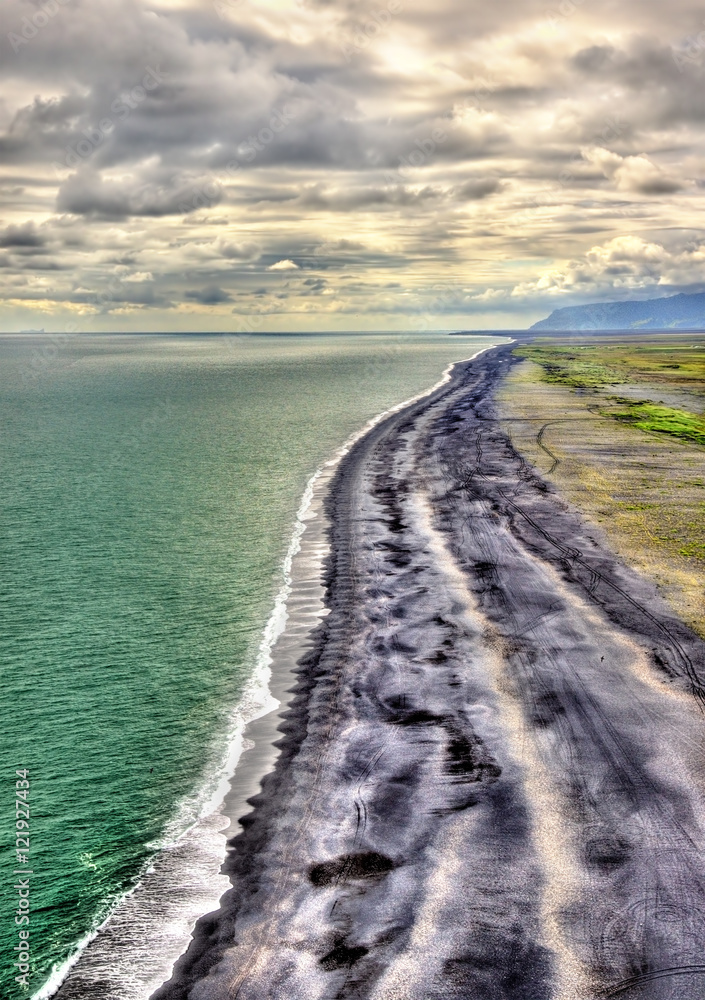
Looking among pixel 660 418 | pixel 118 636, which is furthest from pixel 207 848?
pixel 660 418

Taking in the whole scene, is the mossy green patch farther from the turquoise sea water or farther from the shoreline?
the shoreline

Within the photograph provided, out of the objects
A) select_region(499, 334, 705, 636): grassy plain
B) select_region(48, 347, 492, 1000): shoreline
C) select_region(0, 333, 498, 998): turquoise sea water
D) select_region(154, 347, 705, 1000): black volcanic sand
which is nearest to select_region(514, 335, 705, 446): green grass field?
select_region(499, 334, 705, 636): grassy plain

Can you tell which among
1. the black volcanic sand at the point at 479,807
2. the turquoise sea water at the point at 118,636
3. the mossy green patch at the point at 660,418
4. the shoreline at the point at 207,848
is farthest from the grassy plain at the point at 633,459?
the turquoise sea water at the point at 118,636

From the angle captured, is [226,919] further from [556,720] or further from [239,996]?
[556,720]

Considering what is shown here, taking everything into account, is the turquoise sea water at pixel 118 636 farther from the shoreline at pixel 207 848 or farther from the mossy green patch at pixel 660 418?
the mossy green patch at pixel 660 418

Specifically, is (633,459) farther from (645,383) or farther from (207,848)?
(645,383)
